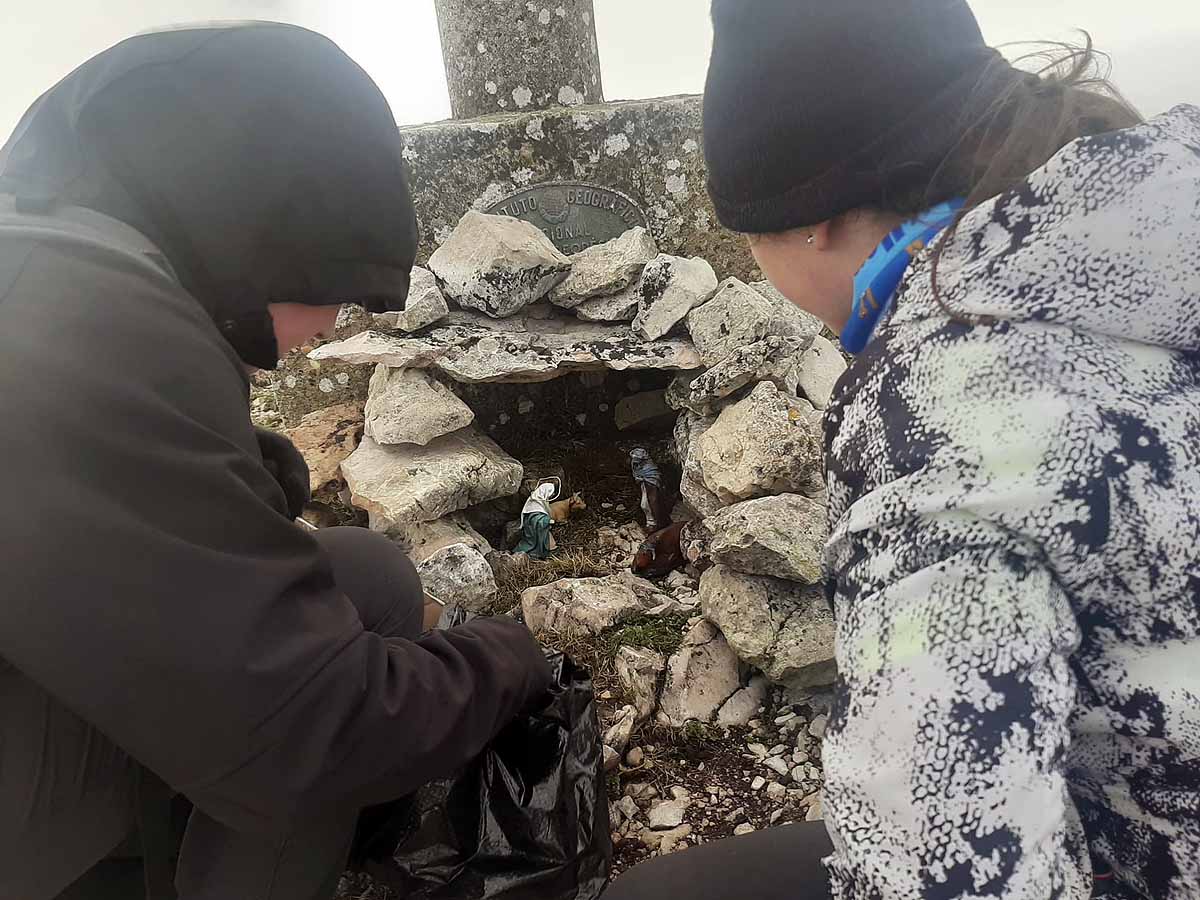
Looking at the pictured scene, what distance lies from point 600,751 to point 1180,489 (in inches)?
49.1

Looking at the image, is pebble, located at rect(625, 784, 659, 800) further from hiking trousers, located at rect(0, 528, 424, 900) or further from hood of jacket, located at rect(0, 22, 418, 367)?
hood of jacket, located at rect(0, 22, 418, 367)

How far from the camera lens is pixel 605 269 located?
325cm

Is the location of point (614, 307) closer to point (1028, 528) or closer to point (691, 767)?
point (691, 767)

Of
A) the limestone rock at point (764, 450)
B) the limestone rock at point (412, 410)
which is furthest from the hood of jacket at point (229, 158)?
the limestone rock at point (412, 410)

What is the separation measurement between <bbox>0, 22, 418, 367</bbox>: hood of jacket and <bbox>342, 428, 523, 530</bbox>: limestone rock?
62.3 inches

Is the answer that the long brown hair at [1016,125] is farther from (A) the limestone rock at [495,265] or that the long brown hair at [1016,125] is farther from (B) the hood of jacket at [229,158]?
(A) the limestone rock at [495,265]

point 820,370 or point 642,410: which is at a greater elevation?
point 820,370

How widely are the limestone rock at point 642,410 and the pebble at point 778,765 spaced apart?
1842mm

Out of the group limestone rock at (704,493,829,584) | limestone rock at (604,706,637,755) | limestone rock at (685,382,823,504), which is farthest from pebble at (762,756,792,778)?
limestone rock at (685,382,823,504)

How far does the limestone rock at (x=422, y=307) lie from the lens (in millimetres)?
3127

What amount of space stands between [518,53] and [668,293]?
52.2 inches

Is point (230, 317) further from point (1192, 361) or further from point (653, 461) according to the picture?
point (653, 461)

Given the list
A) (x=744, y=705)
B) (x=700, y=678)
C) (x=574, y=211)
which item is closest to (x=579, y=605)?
(x=700, y=678)

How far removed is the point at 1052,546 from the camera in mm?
745
